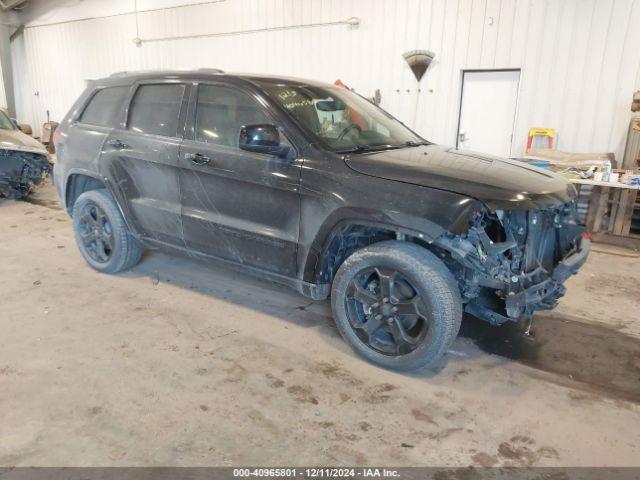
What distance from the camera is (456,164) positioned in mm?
2924

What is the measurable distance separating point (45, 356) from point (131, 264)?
1451 millimetres

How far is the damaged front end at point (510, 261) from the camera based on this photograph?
2594 mm

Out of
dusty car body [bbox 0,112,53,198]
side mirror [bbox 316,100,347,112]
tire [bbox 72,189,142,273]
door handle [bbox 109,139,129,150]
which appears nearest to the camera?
side mirror [bbox 316,100,347,112]

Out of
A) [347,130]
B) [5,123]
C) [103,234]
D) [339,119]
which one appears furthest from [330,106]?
[5,123]

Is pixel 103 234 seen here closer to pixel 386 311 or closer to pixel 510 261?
pixel 386 311

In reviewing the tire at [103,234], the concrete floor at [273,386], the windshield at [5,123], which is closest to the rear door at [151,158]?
the tire at [103,234]

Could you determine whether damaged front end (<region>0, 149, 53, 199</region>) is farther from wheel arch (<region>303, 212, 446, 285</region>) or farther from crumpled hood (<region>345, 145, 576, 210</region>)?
crumpled hood (<region>345, 145, 576, 210</region>)

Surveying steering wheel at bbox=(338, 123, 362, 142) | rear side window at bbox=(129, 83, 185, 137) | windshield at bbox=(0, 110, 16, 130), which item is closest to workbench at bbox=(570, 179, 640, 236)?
steering wheel at bbox=(338, 123, 362, 142)

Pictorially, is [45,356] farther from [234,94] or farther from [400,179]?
[400,179]

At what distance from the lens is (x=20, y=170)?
7.27 m

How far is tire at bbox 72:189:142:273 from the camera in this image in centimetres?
407

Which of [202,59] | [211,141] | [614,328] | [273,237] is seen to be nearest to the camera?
[273,237]

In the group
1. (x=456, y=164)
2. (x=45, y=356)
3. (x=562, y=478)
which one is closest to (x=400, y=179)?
(x=456, y=164)

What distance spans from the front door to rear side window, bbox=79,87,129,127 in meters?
0.88
